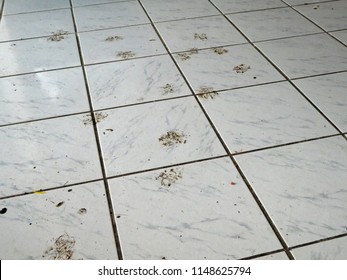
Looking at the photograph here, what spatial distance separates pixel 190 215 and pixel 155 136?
0.45 meters

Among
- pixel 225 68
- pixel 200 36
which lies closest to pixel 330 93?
pixel 225 68

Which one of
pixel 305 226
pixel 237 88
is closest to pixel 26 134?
pixel 237 88

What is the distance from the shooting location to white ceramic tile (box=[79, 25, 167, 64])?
6.99ft

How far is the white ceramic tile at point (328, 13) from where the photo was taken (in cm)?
239

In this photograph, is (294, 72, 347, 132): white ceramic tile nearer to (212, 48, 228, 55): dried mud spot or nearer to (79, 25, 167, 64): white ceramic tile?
(212, 48, 228, 55): dried mud spot

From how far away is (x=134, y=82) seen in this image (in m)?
1.88

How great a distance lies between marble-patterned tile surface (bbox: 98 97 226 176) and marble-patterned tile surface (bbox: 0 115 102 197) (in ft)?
0.26

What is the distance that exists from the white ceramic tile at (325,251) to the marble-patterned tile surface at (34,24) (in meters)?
2.11

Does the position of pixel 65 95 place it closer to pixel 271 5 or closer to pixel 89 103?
pixel 89 103

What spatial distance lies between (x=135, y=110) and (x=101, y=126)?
19 centimetres

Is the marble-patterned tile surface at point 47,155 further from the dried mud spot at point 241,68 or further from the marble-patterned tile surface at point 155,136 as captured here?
the dried mud spot at point 241,68

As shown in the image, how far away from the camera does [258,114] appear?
5.26 feet

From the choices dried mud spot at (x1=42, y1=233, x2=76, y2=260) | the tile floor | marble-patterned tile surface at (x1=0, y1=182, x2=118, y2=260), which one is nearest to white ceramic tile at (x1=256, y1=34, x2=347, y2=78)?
the tile floor
